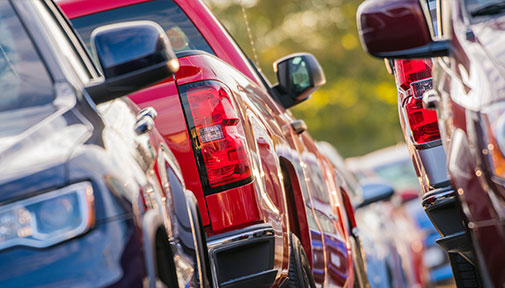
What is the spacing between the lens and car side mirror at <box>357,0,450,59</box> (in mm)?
4461

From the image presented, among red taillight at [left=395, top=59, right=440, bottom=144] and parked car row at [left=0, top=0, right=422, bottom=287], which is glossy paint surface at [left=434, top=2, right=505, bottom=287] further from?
red taillight at [left=395, top=59, right=440, bottom=144]

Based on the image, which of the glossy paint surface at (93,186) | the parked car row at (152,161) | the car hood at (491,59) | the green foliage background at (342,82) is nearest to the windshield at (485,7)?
the car hood at (491,59)

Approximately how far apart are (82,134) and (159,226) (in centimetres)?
40

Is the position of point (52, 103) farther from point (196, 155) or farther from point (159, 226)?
point (196, 155)

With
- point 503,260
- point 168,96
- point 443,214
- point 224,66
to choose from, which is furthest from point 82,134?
point 443,214

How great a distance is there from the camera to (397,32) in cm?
447

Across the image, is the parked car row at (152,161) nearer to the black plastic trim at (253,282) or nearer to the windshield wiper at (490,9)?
the black plastic trim at (253,282)

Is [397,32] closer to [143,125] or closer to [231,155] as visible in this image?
[143,125]

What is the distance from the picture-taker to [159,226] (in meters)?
3.73

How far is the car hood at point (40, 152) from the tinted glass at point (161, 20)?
3093 mm

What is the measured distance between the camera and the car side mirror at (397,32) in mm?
4461

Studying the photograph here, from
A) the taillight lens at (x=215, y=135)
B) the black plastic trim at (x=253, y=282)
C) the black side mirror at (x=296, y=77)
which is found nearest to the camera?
the black plastic trim at (x=253, y=282)

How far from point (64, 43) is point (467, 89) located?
1.42 m

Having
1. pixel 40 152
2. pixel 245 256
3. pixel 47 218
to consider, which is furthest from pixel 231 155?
pixel 47 218
